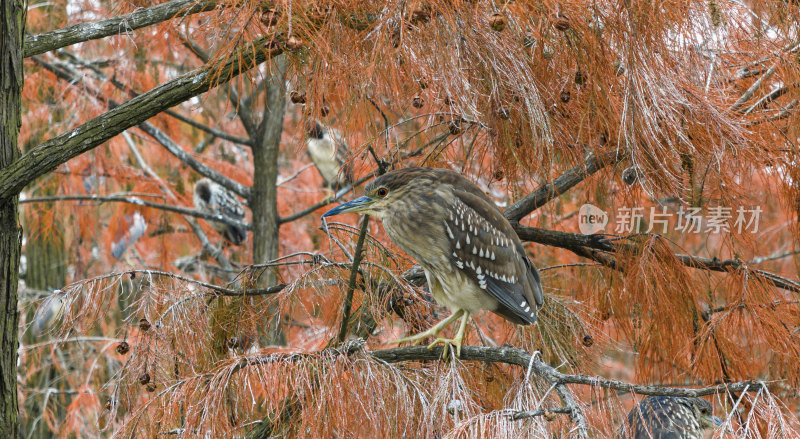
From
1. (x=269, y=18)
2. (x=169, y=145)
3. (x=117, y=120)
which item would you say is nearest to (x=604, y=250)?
(x=269, y=18)

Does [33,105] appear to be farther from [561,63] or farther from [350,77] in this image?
[561,63]

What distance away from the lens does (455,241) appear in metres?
2.53

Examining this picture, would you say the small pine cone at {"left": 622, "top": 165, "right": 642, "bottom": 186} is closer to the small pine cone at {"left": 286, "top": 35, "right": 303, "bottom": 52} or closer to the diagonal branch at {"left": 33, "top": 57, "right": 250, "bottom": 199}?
the small pine cone at {"left": 286, "top": 35, "right": 303, "bottom": 52}

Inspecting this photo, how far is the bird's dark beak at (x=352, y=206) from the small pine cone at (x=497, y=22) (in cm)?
67

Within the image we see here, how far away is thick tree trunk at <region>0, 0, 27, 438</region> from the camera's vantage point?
7.95 feet

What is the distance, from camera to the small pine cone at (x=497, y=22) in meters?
1.89

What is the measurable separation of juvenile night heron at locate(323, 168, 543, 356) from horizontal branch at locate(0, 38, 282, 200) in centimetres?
51

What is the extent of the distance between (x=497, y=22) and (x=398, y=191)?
0.72 meters

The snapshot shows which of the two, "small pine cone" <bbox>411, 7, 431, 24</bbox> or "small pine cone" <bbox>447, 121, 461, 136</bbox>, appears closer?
"small pine cone" <bbox>411, 7, 431, 24</bbox>

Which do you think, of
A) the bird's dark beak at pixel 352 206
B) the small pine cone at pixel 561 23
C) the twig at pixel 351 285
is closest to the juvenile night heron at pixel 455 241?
the bird's dark beak at pixel 352 206

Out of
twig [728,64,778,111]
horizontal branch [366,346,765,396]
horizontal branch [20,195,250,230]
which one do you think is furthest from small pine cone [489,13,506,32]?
horizontal branch [20,195,250,230]

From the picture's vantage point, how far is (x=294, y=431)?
2.28m

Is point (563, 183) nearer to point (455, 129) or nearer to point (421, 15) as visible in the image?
point (455, 129)

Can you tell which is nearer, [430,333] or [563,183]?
[430,333]
